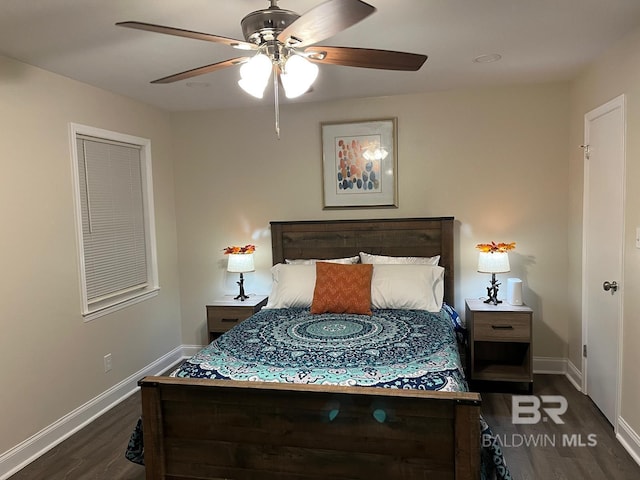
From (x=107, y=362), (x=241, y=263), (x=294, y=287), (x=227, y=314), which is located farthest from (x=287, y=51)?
(x=107, y=362)

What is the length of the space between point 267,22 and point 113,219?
2407 millimetres

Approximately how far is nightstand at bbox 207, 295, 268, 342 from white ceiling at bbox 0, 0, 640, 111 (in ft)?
5.86

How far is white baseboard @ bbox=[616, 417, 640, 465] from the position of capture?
2482 mm

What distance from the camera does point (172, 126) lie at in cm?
429

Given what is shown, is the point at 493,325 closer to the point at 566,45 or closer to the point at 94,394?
the point at 566,45

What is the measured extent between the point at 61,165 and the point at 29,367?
1312mm

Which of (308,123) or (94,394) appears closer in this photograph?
(94,394)

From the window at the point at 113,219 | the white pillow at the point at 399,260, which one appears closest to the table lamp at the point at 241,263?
the window at the point at 113,219

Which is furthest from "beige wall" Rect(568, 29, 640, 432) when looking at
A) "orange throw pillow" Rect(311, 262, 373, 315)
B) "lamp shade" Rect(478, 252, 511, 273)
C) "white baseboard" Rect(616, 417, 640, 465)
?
"orange throw pillow" Rect(311, 262, 373, 315)

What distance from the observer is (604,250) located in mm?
2947

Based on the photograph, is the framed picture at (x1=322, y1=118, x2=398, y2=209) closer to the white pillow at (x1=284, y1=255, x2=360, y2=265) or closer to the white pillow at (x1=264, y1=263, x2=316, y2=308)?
the white pillow at (x1=284, y1=255, x2=360, y2=265)

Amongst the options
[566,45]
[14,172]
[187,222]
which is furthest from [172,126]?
[566,45]

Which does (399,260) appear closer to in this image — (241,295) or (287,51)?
(241,295)

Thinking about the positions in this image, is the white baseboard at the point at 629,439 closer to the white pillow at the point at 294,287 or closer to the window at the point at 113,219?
the white pillow at the point at 294,287
